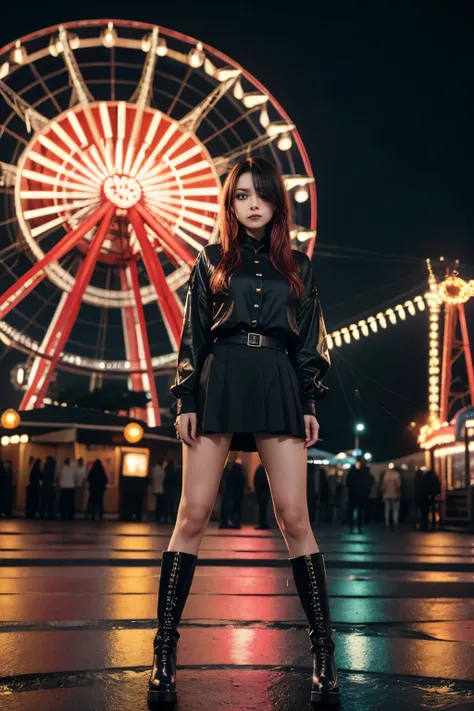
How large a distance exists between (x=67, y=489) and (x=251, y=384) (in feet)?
81.5

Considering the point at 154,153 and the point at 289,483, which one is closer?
the point at 289,483

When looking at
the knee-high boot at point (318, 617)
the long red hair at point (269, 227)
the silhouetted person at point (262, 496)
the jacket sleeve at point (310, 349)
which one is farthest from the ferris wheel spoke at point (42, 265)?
the knee-high boot at point (318, 617)

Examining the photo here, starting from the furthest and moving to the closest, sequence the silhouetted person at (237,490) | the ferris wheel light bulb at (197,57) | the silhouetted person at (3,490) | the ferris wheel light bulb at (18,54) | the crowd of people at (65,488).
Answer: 1. the ferris wheel light bulb at (197,57)
2. the ferris wheel light bulb at (18,54)
3. the silhouetted person at (3,490)
4. the crowd of people at (65,488)
5. the silhouetted person at (237,490)

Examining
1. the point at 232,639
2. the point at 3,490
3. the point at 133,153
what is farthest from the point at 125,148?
the point at 232,639

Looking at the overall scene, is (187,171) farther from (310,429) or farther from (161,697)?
(161,697)

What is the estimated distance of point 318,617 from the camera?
3.90 m

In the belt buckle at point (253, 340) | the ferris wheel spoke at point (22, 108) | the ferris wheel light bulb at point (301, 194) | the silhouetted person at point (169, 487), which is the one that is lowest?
the belt buckle at point (253, 340)

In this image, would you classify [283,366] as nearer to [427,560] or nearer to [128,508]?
[427,560]

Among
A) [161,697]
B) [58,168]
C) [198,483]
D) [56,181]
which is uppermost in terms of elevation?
[58,168]

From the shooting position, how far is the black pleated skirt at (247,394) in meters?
3.93

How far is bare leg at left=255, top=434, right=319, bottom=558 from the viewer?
396 centimetres

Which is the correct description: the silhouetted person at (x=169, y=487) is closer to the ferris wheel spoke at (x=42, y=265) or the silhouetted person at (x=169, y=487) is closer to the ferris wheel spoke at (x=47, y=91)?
the ferris wheel spoke at (x=42, y=265)

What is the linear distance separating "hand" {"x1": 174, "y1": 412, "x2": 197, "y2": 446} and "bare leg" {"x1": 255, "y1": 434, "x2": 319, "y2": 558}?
24 cm

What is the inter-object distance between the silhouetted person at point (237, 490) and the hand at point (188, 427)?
1876cm
